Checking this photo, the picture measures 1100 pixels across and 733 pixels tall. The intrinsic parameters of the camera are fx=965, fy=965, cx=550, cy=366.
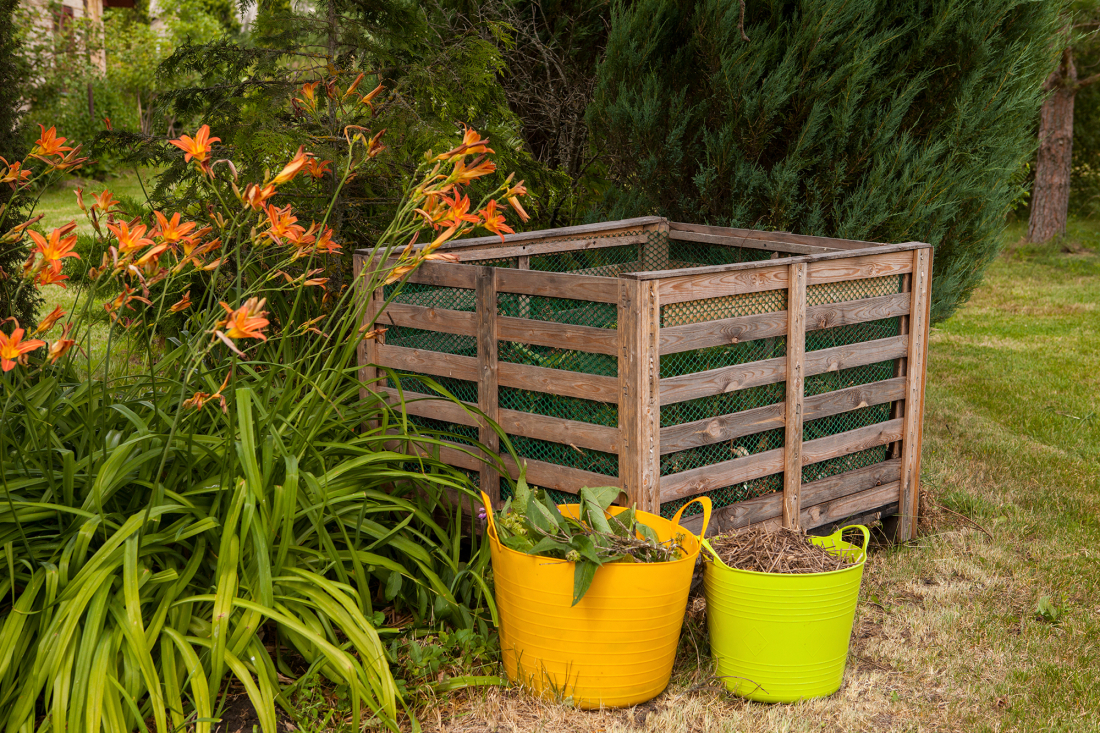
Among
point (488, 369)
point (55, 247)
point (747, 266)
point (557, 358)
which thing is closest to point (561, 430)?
point (557, 358)

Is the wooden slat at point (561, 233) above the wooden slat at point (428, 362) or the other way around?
above

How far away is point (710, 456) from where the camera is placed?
3.15 meters

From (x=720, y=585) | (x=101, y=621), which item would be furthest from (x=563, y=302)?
(x=101, y=621)

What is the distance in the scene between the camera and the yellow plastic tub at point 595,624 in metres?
2.53

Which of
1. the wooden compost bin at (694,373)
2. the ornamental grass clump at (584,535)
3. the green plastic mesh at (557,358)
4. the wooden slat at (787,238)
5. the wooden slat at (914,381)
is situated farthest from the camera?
the wooden slat at (787,238)

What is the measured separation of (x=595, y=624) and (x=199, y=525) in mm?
1068

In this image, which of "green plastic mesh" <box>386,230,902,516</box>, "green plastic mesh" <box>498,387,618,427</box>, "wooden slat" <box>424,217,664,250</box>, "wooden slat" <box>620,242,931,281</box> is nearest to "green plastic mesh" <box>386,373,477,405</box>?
"green plastic mesh" <box>386,230,902,516</box>

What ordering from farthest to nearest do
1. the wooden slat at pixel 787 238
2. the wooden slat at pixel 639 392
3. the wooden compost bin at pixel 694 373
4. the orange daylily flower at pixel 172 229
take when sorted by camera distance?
the wooden slat at pixel 787 238
the wooden compost bin at pixel 694 373
the wooden slat at pixel 639 392
the orange daylily flower at pixel 172 229

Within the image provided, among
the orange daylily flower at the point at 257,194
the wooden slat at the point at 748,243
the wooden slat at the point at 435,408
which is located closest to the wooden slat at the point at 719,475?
the wooden slat at the point at 435,408

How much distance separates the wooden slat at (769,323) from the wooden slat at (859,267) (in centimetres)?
9

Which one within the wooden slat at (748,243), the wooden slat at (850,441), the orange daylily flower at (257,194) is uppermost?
the orange daylily flower at (257,194)

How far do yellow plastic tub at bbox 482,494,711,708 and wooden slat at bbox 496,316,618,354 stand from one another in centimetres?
62

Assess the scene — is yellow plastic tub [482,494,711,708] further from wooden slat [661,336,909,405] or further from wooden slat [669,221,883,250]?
wooden slat [669,221,883,250]

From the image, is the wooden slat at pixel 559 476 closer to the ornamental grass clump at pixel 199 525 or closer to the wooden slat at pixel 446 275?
the ornamental grass clump at pixel 199 525
